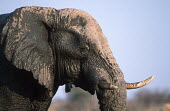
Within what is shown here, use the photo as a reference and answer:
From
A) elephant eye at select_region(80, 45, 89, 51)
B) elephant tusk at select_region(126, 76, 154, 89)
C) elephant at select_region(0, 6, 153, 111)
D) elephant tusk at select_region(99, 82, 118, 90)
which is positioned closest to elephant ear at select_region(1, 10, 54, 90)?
elephant at select_region(0, 6, 153, 111)

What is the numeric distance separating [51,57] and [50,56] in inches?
0.5

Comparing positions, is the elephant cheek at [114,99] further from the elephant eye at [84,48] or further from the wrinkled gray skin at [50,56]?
the elephant eye at [84,48]

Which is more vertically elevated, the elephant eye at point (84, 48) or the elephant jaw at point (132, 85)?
the elephant eye at point (84, 48)

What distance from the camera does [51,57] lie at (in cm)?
381

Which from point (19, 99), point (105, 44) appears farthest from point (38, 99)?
point (105, 44)

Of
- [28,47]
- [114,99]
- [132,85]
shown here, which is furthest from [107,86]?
[28,47]

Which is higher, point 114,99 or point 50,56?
point 50,56

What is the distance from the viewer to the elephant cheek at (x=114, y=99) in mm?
3523

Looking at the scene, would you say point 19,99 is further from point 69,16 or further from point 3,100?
point 69,16

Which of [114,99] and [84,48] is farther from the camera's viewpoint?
[84,48]

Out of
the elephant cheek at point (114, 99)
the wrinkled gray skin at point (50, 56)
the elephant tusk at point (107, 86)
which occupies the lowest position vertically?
the elephant cheek at point (114, 99)

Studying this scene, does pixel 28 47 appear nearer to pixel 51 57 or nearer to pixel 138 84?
pixel 51 57

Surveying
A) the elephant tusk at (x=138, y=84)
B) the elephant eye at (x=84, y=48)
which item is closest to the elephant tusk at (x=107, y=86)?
the elephant tusk at (x=138, y=84)

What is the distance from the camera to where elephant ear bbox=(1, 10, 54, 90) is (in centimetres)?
367
